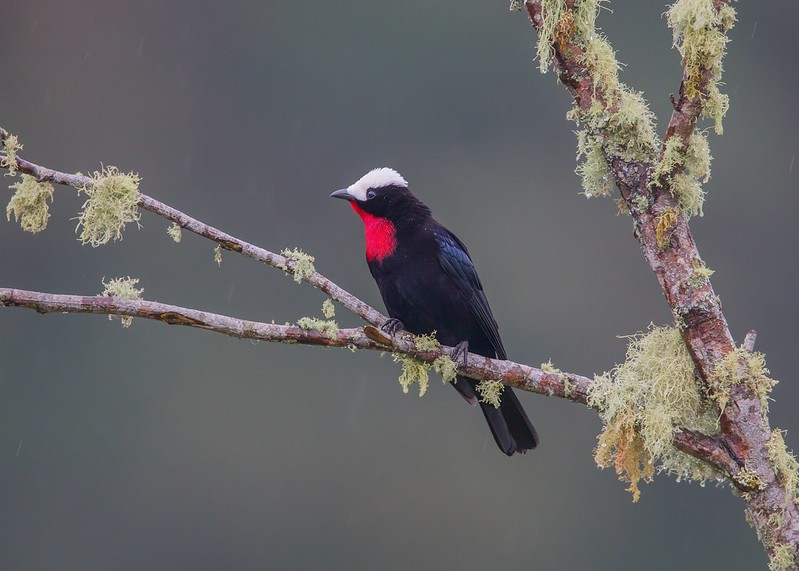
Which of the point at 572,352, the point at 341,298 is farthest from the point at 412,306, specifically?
the point at 572,352

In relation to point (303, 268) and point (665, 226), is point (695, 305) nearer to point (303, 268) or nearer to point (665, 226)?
point (665, 226)

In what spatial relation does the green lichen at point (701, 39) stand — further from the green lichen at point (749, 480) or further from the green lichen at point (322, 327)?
the green lichen at point (322, 327)

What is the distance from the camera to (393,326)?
4.70 metres

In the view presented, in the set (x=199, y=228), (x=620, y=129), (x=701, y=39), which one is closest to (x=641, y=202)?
(x=620, y=129)

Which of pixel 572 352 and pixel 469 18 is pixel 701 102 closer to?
pixel 572 352

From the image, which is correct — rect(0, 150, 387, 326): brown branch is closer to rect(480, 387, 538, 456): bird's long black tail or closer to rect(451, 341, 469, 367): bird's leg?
rect(451, 341, 469, 367): bird's leg

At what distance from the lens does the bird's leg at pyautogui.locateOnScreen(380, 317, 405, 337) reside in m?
4.54

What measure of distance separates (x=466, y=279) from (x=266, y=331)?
4.71ft


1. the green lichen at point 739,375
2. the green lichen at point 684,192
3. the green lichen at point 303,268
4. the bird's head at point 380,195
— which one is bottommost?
the green lichen at point 739,375

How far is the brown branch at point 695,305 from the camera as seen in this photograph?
3.27 m

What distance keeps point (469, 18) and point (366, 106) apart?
10.0 ft

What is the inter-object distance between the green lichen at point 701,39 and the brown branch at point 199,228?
1.20 meters

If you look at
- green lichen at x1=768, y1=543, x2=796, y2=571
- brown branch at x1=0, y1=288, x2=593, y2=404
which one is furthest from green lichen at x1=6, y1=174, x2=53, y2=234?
green lichen at x1=768, y1=543, x2=796, y2=571

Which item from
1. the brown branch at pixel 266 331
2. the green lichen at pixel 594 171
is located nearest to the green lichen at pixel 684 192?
the green lichen at pixel 594 171
